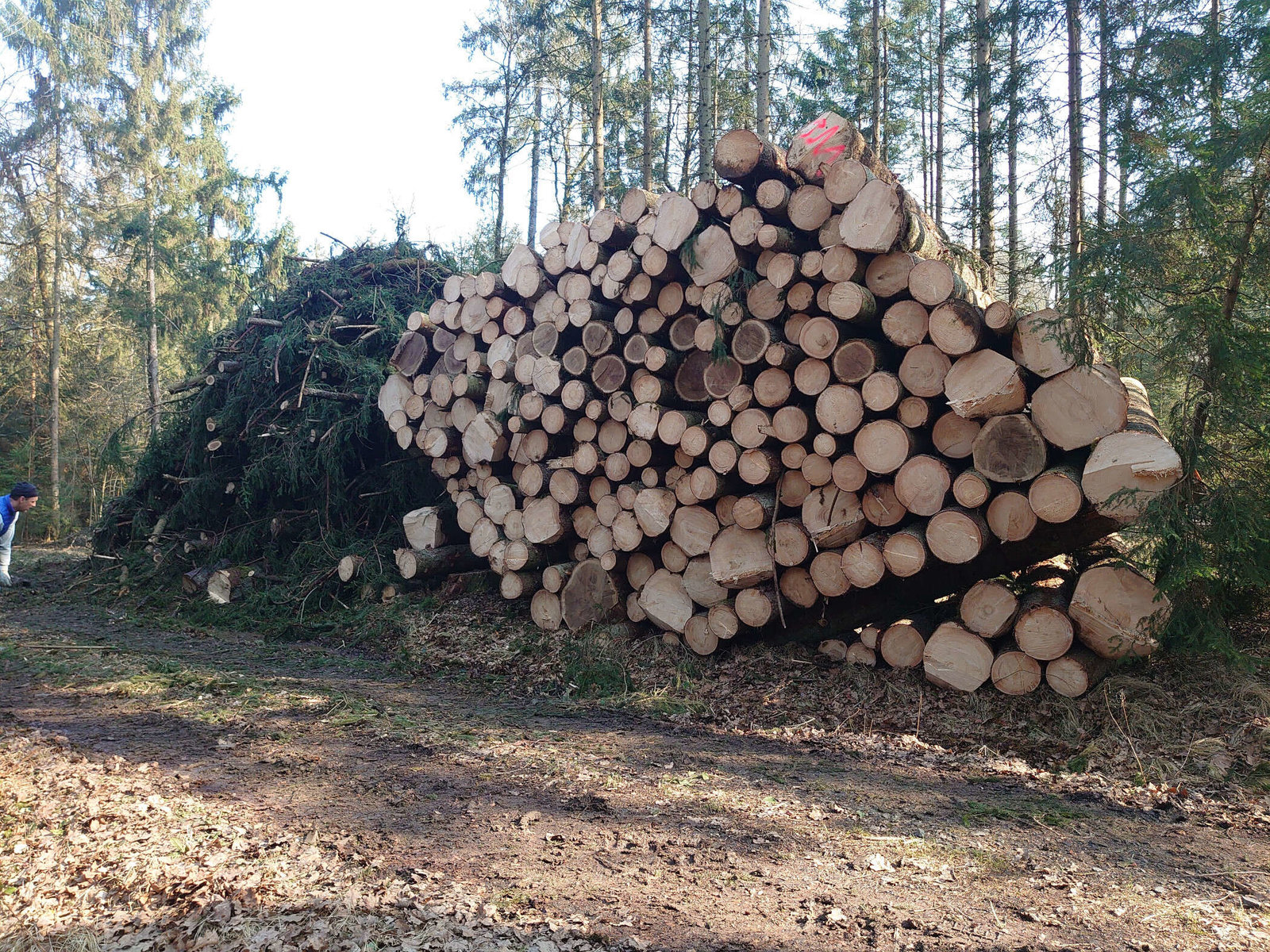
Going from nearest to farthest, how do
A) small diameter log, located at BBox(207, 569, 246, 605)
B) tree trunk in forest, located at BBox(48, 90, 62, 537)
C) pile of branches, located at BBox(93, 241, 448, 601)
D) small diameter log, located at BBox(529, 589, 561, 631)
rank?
1. small diameter log, located at BBox(529, 589, 561, 631)
2. small diameter log, located at BBox(207, 569, 246, 605)
3. pile of branches, located at BBox(93, 241, 448, 601)
4. tree trunk in forest, located at BBox(48, 90, 62, 537)

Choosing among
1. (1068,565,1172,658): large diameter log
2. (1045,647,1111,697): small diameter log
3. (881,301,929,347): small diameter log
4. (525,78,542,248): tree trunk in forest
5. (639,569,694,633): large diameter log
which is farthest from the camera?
(525,78,542,248): tree trunk in forest

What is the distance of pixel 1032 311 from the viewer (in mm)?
4328

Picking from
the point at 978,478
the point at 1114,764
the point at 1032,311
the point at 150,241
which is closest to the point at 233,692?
the point at 978,478

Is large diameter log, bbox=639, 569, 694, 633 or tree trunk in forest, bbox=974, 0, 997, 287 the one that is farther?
tree trunk in forest, bbox=974, 0, 997, 287

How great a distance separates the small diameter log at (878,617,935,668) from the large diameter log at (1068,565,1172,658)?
88 cm

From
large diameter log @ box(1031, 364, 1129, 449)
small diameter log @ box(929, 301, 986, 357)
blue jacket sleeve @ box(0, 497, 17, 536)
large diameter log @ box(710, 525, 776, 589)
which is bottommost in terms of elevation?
large diameter log @ box(710, 525, 776, 589)

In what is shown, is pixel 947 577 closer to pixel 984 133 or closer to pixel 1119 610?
pixel 1119 610

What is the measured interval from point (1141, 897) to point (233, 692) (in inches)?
189

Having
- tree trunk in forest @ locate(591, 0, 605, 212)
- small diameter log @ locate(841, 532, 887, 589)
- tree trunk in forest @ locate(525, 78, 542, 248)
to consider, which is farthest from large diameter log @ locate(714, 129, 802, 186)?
tree trunk in forest @ locate(525, 78, 542, 248)

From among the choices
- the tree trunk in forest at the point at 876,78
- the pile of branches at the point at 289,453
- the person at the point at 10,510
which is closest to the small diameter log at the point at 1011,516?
the pile of branches at the point at 289,453

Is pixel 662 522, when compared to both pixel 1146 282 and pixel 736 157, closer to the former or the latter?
pixel 736 157

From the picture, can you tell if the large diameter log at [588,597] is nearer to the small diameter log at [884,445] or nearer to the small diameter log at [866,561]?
the small diameter log at [866,561]

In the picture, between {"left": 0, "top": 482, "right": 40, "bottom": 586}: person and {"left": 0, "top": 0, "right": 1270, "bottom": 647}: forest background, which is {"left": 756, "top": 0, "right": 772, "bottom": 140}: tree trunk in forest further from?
{"left": 0, "top": 482, "right": 40, "bottom": 586}: person

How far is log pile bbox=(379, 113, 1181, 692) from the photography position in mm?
4227
